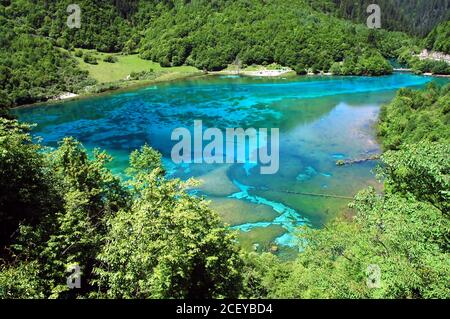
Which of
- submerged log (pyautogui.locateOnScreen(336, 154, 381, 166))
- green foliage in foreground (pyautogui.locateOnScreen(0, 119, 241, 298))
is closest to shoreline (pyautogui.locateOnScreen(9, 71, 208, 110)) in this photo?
submerged log (pyautogui.locateOnScreen(336, 154, 381, 166))

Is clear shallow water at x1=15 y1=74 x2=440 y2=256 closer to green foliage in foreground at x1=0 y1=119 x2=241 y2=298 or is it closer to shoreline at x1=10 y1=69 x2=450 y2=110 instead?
shoreline at x1=10 y1=69 x2=450 y2=110

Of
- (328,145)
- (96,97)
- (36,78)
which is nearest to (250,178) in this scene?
(328,145)

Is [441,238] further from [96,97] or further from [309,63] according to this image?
[309,63]

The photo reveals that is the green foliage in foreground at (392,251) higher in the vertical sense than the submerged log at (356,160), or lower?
higher

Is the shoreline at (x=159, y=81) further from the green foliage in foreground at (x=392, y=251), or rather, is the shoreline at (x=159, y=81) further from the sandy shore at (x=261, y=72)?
the green foliage in foreground at (x=392, y=251)

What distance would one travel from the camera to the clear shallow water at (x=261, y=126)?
183ft

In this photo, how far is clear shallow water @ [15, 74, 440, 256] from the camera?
183 ft

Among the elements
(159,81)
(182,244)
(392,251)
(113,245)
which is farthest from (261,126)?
(159,81)

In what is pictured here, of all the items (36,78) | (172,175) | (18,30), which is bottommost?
(172,175)

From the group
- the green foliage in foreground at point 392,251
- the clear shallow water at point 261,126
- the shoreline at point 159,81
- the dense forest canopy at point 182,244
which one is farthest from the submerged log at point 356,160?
the shoreline at point 159,81

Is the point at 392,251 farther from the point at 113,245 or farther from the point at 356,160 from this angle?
the point at 356,160
